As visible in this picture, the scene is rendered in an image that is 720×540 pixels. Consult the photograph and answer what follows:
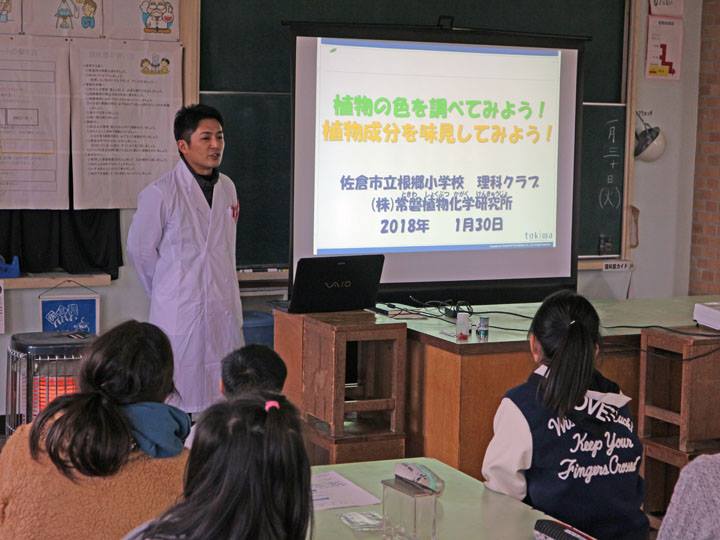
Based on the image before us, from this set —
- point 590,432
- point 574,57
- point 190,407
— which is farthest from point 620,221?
point 590,432

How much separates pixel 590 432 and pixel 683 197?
3.97 m

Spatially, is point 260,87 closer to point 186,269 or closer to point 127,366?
point 186,269

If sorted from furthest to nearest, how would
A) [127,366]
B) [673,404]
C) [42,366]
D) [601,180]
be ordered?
[601,180] → [42,366] → [673,404] → [127,366]

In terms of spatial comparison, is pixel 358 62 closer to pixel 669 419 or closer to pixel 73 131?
pixel 73 131

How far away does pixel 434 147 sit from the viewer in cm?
495

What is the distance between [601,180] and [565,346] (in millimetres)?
3410

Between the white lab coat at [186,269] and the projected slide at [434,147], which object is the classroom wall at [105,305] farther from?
the projected slide at [434,147]

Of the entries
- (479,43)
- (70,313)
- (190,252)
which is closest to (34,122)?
(70,313)

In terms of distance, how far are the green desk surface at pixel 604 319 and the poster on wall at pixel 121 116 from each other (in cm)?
159

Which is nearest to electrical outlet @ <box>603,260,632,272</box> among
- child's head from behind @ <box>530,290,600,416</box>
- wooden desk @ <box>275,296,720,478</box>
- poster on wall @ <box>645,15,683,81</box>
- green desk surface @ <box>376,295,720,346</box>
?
poster on wall @ <box>645,15,683,81</box>

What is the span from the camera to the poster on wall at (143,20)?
4.61 metres

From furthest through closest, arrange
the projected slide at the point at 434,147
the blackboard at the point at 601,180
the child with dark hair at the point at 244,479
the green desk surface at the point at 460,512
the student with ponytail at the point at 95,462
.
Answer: the blackboard at the point at 601,180 < the projected slide at the point at 434,147 < the green desk surface at the point at 460,512 < the student with ponytail at the point at 95,462 < the child with dark hair at the point at 244,479

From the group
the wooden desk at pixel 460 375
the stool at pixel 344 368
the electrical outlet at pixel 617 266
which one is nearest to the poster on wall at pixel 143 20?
the wooden desk at pixel 460 375

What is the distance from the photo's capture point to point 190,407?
4.00 meters
